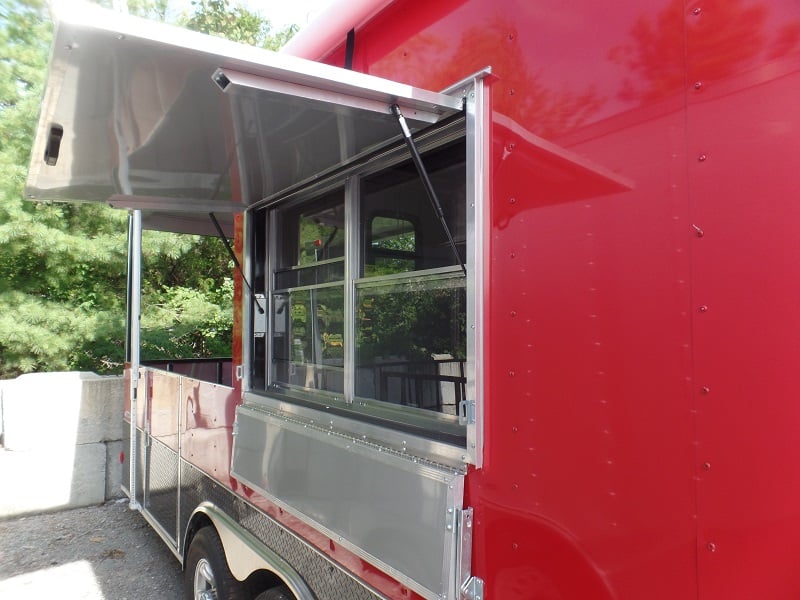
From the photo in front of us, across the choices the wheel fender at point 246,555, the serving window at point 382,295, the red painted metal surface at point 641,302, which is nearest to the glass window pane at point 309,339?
the serving window at point 382,295

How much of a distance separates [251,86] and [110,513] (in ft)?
18.6

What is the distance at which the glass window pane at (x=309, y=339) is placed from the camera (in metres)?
2.74

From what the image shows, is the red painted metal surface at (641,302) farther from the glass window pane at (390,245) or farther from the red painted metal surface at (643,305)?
the glass window pane at (390,245)

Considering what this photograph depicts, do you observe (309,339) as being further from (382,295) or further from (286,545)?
(286,545)

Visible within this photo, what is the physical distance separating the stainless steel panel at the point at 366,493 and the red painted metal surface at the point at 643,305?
138 mm

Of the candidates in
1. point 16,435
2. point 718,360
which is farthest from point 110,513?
point 718,360

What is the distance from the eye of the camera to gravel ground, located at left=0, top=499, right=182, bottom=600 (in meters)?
4.25

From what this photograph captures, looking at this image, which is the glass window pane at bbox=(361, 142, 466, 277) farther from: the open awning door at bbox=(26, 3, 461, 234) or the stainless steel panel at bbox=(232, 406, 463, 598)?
the stainless steel panel at bbox=(232, 406, 463, 598)

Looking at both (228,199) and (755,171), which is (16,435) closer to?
(228,199)

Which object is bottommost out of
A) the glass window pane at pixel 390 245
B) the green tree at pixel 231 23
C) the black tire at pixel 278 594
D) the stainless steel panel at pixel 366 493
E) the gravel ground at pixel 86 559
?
the gravel ground at pixel 86 559

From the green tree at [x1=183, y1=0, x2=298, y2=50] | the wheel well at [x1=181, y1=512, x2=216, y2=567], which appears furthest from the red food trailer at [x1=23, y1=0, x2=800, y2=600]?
the green tree at [x1=183, y1=0, x2=298, y2=50]

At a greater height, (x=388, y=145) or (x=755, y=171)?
(x=388, y=145)

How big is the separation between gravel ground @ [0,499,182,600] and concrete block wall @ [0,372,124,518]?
234 mm

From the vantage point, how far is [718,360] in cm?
112
